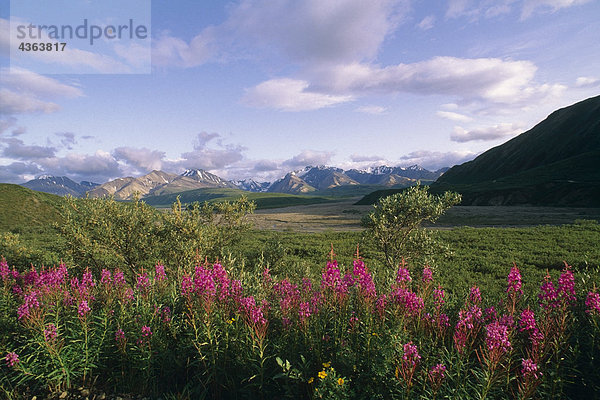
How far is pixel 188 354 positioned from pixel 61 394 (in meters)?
2.46

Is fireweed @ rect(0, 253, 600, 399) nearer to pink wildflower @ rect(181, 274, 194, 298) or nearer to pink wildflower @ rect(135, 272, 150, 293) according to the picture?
pink wildflower @ rect(181, 274, 194, 298)

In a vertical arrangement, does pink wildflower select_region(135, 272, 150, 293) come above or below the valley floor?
above

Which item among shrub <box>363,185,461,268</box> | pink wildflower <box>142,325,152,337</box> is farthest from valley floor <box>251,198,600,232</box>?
pink wildflower <box>142,325,152,337</box>

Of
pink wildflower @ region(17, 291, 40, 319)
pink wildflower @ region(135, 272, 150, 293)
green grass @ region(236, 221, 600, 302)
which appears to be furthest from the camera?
green grass @ region(236, 221, 600, 302)

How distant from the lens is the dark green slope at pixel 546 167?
81438 mm

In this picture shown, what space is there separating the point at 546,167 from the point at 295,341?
151751mm

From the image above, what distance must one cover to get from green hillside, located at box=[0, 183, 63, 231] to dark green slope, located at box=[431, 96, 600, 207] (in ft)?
403

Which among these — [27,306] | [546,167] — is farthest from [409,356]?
[546,167]

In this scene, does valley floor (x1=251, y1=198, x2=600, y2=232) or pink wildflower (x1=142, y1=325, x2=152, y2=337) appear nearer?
pink wildflower (x1=142, y1=325, x2=152, y2=337)

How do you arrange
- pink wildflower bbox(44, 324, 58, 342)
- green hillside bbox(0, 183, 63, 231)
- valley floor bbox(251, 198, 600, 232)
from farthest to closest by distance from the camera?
1. green hillside bbox(0, 183, 63, 231)
2. valley floor bbox(251, 198, 600, 232)
3. pink wildflower bbox(44, 324, 58, 342)

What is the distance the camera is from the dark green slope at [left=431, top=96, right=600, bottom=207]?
81438 millimetres

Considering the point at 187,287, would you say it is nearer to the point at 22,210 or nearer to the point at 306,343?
the point at 306,343

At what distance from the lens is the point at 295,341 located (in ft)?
18.9

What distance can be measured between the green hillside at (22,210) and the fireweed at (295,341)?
61868 mm
